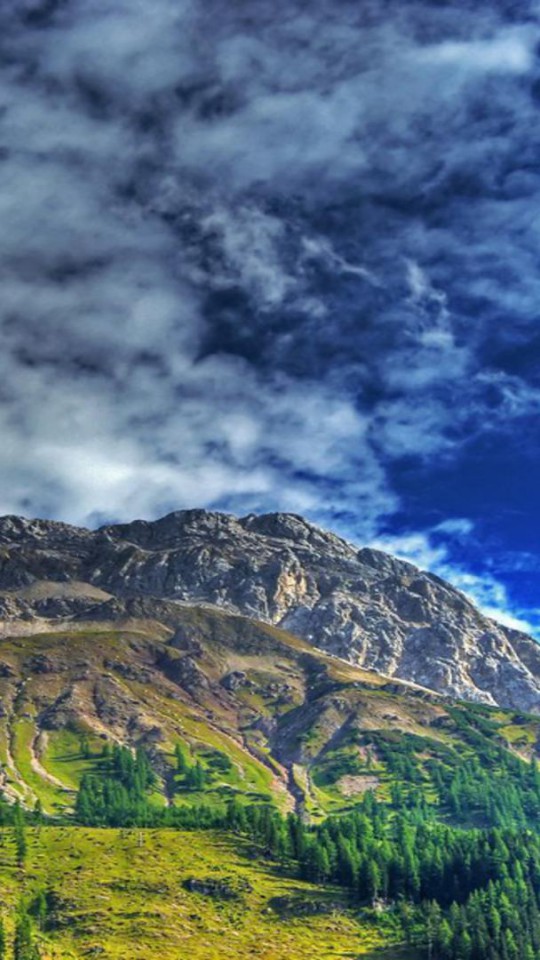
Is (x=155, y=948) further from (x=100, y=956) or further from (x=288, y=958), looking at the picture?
(x=288, y=958)

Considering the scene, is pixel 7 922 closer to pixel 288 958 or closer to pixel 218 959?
pixel 218 959

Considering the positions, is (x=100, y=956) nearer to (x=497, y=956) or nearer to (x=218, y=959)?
(x=218, y=959)

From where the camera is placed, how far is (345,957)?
19875 centimetres

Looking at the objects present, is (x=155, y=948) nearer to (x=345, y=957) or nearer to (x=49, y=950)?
(x=49, y=950)

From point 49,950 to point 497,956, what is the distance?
9027cm

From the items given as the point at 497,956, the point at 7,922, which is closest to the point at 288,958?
the point at 497,956

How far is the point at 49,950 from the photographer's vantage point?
625ft

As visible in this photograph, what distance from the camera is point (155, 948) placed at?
196 m

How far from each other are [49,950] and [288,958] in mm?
47822

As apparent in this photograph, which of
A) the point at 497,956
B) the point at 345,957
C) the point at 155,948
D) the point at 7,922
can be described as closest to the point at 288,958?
the point at 345,957

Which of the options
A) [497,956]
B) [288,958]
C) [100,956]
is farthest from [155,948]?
[497,956]

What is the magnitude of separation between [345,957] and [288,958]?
1209cm

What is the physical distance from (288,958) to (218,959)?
14.5m

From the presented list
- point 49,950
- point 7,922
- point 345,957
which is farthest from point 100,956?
point 345,957
